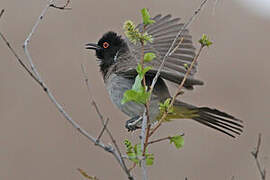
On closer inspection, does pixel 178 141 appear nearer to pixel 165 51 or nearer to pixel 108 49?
pixel 165 51

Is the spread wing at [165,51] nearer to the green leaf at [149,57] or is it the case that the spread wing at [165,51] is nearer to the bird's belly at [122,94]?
the bird's belly at [122,94]

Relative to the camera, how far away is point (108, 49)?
547 cm

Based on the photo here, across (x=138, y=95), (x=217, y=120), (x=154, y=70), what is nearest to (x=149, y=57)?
(x=138, y=95)

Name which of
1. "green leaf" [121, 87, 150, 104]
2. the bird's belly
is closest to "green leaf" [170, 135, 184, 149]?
"green leaf" [121, 87, 150, 104]

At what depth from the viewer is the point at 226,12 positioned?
1755 centimetres

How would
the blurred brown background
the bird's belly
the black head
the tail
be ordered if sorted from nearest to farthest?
the tail < the bird's belly < the black head < the blurred brown background

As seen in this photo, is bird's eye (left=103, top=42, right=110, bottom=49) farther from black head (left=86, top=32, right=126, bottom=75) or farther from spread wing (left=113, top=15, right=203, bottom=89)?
spread wing (left=113, top=15, right=203, bottom=89)

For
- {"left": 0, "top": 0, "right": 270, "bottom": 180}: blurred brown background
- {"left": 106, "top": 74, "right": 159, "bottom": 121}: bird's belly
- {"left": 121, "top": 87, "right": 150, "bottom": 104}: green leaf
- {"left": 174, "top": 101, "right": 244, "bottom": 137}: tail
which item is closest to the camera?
{"left": 121, "top": 87, "right": 150, "bottom": 104}: green leaf

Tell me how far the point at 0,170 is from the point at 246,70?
21.1 feet

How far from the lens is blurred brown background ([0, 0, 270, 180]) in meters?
10.5

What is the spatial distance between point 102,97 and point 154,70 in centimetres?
831

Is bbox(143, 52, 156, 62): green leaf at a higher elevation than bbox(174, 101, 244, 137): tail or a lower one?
higher

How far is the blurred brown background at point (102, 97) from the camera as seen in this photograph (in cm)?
1046

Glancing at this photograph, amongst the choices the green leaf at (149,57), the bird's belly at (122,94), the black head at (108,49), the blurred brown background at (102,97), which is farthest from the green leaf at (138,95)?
the blurred brown background at (102,97)
